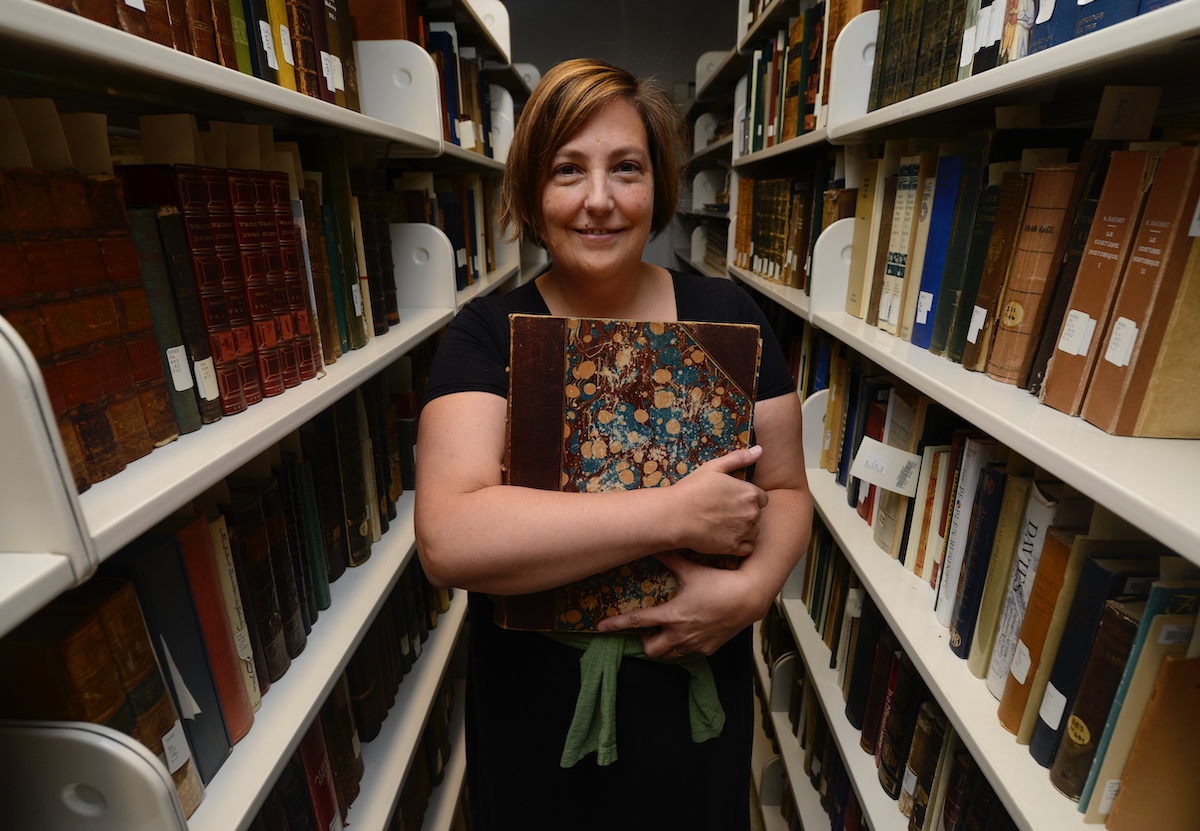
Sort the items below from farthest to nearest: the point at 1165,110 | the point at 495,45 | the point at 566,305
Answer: the point at 495,45 → the point at 566,305 → the point at 1165,110

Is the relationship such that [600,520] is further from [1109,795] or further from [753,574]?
[1109,795]

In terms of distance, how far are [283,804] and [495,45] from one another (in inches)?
105

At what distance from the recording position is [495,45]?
103 inches

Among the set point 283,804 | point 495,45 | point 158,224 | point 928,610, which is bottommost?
point 283,804

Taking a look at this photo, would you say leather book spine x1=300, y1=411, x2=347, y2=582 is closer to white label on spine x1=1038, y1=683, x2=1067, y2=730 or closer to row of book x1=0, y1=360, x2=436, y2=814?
row of book x1=0, y1=360, x2=436, y2=814

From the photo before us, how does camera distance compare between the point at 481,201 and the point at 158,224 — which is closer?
the point at 158,224

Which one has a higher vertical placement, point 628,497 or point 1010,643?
point 628,497

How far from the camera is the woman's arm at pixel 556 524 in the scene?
31.5 inches

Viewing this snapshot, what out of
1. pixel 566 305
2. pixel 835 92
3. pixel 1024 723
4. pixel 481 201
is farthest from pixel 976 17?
pixel 481 201

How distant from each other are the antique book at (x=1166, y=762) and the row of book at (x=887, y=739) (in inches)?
8.3

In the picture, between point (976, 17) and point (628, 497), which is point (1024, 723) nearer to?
point (628, 497)

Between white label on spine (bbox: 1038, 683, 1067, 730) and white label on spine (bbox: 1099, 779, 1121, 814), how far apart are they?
72 millimetres

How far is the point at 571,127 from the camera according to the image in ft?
3.25

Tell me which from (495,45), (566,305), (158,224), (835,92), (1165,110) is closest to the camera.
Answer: (158,224)
